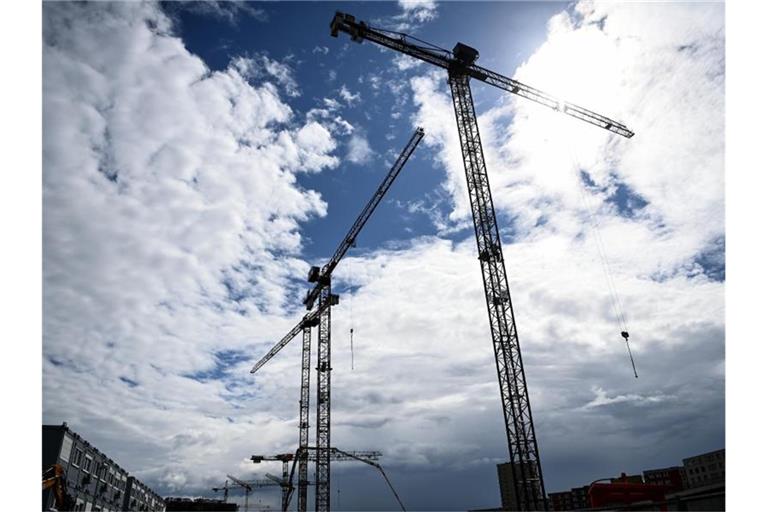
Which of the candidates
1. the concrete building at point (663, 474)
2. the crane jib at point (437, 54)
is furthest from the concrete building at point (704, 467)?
the crane jib at point (437, 54)

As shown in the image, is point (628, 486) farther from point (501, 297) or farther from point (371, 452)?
point (371, 452)

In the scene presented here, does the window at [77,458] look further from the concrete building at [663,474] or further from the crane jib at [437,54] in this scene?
the concrete building at [663,474]

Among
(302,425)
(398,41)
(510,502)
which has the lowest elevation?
(510,502)

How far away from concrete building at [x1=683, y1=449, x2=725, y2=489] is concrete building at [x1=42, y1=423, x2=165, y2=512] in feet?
329

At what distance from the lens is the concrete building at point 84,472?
34375mm

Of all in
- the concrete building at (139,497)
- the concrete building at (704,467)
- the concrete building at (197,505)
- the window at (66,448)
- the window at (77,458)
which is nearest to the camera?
the window at (66,448)

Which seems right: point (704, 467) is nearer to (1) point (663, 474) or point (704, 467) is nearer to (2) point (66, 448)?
(1) point (663, 474)

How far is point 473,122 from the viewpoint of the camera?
45.3 metres

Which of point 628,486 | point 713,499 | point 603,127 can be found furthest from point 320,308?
point 713,499

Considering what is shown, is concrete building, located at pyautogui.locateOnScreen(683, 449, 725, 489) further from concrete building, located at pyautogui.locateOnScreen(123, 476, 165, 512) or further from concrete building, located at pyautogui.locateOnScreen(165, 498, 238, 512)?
concrete building, located at pyautogui.locateOnScreen(165, 498, 238, 512)

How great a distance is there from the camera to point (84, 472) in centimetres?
3944

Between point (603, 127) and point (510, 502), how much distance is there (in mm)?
106301

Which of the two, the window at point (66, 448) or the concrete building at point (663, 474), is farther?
the concrete building at point (663, 474)

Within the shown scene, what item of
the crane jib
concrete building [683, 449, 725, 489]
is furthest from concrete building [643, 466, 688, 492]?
the crane jib
